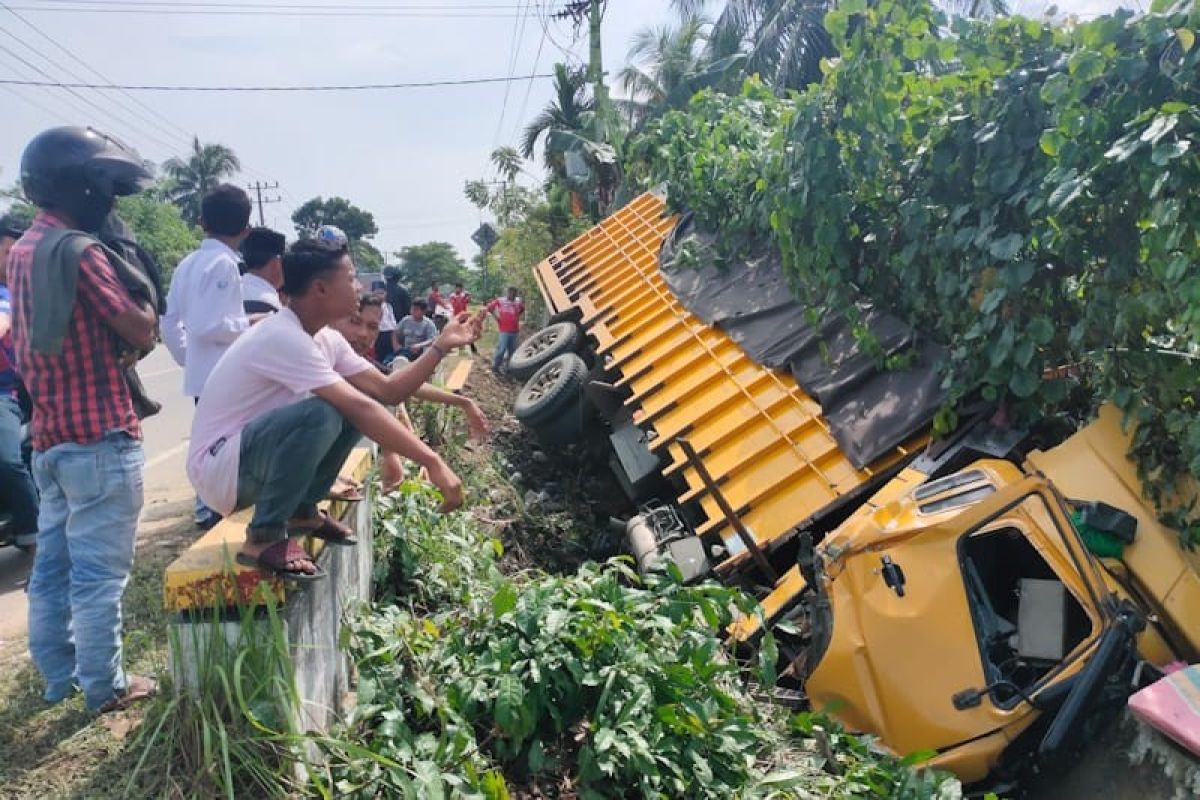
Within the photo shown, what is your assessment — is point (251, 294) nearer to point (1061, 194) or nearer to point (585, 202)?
point (1061, 194)

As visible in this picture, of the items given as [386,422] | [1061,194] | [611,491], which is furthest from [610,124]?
[386,422]

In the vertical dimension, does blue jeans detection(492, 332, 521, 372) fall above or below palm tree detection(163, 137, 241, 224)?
below

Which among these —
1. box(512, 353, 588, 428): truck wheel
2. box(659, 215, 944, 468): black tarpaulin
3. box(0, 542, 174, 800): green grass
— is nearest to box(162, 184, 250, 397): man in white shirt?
box(0, 542, 174, 800): green grass

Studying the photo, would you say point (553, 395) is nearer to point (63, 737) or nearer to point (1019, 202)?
point (1019, 202)

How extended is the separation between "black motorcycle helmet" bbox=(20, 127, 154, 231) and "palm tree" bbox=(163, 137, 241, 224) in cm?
5646

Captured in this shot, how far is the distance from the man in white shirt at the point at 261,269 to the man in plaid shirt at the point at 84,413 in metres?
1.13

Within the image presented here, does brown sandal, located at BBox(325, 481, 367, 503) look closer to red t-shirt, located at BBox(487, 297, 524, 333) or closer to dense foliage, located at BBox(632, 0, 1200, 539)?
dense foliage, located at BBox(632, 0, 1200, 539)

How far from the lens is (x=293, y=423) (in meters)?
2.35

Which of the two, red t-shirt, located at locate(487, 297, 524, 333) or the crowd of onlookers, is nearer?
the crowd of onlookers

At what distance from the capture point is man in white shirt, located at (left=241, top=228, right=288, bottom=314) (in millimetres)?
3879

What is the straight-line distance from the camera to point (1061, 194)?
11.1 ft

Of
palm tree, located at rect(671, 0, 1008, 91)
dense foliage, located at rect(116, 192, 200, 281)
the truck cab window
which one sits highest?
dense foliage, located at rect(116, 192, 200, 281)

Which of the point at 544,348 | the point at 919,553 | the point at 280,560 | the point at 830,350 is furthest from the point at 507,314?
the point at 280,560

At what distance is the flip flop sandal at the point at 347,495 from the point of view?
10.2ft
